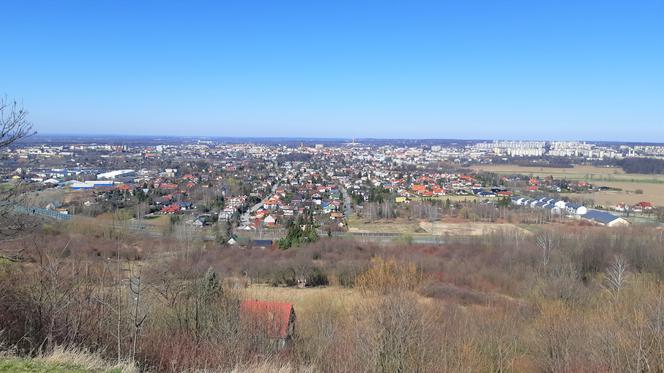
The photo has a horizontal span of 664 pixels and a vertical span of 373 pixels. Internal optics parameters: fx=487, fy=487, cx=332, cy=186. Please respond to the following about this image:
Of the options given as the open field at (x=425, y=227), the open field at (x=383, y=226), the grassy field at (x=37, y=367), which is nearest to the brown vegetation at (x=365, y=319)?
the grassy field at (x=37, y=367)

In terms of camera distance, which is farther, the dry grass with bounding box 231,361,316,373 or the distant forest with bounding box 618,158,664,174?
the distant forest with bounding box 618,158,664,174

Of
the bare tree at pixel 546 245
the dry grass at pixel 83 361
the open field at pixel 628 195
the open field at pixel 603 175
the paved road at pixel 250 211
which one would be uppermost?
the dry grass at pixel 83 361

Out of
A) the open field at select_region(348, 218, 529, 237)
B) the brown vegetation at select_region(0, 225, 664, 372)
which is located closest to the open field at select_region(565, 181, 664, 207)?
the open field at select_region(348, 218, 529, 237)

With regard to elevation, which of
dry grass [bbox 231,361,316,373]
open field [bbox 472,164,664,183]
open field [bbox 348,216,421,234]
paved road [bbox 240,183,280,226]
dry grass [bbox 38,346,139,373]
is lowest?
open field [bbox 348,216,421,234]

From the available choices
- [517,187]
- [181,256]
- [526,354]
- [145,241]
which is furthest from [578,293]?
[517,187]

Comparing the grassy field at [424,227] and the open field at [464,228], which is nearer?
the open field at [464,228]

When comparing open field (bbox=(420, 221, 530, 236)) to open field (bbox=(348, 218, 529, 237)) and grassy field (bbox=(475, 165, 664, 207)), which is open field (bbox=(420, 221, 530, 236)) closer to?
open field (bbox=(348, 218, 529, 237))

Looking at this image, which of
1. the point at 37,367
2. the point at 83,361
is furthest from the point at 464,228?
the point at 37,367

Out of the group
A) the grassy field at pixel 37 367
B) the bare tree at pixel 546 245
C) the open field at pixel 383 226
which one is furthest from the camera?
the open field at pixel 383 226

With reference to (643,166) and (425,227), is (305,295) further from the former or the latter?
(643,166)

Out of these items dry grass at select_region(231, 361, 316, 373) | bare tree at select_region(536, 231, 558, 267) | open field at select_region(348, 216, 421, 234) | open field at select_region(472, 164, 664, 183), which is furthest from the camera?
open field at select_region(472, 164, 664, 183)

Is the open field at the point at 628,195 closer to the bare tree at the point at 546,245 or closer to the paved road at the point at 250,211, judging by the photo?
the bare tree at the point at 546,245
